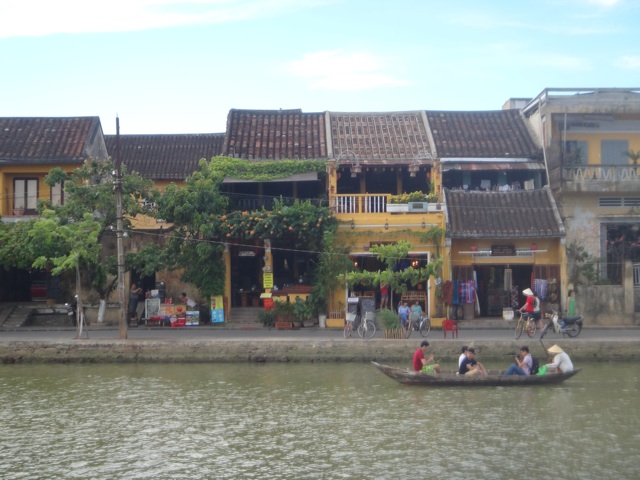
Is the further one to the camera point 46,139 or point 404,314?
point 46,139

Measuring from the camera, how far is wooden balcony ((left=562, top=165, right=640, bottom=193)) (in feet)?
99.6

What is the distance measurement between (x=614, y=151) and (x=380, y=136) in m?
8.58

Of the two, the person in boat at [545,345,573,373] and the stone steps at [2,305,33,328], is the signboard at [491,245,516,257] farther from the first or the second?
the stone steps at [2,305,33,328]

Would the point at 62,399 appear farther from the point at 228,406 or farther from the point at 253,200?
the point at 253,200

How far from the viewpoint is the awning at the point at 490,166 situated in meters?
31.1

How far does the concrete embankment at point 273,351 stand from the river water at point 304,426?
125 centimetres

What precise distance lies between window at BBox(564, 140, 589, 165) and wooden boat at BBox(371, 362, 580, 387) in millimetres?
12200

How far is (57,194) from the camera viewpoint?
31906 mm

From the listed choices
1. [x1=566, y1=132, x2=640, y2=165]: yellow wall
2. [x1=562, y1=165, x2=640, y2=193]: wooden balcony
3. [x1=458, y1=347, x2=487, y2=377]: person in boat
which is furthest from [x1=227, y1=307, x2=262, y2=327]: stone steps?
[x1=566, y1=132, x2=640, y2=165]: yellow wall

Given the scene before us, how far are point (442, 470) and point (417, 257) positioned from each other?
16.9 m

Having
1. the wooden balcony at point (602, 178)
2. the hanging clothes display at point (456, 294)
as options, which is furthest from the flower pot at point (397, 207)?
the wooden balcony at point (602, 178)

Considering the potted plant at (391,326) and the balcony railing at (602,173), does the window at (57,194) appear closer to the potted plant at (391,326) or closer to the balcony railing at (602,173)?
the potted plant at (391,326)

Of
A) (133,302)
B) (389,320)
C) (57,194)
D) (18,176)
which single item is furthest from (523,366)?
(18,176)

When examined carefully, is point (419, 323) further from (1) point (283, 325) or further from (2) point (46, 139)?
(2) point (46, 139)
